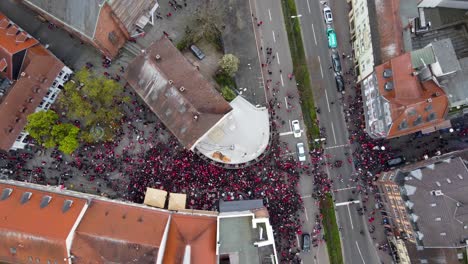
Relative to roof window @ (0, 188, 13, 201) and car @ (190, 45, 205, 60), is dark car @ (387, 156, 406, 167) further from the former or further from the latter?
roof window @ (0, 188, 13, 201)

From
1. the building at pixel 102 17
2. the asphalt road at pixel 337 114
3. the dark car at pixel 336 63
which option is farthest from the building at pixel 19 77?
the dark car at pixel 336 63

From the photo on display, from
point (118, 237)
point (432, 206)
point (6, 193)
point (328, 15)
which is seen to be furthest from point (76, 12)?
point (432, 206)

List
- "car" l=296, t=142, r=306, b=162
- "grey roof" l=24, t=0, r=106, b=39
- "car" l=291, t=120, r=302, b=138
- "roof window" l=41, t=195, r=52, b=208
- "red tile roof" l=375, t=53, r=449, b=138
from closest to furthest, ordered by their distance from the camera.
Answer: "red tile roof" l=375, t=53, r=449, b=138 → "grey roof" l=24, t=0, r=106, b=39 → "roof window" l=41, t=195, r=52, b=208 → "car" l=296, t=142, r=306, b=162 → "car" l=291, t=120, r=302, b=138

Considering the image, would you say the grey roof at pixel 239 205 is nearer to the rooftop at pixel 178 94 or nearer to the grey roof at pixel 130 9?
the rooftop at pixel 178 94

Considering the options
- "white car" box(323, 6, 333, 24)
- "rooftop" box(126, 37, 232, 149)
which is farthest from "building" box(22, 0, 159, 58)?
"white car" box(323, 6, 333, 24)

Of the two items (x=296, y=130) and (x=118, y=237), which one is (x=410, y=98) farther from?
(x=118, y=237)

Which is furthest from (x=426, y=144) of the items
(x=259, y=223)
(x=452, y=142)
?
(x=259, y=223)
